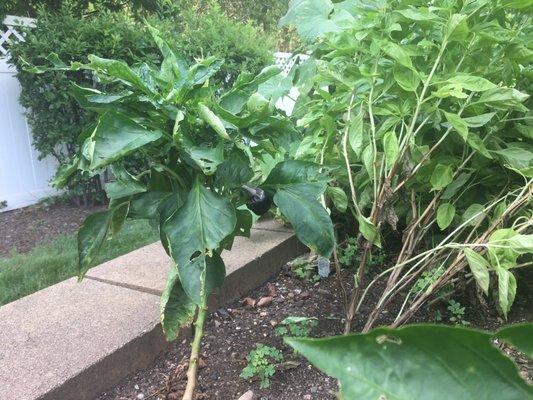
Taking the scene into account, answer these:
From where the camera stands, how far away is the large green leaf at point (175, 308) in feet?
4.42

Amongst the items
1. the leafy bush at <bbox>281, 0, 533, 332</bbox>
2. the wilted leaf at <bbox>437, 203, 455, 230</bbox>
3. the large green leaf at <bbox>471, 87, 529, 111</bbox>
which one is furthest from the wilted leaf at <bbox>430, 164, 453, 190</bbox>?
the large green leaf at <bbox>471, 87, 529, 111</bbox>

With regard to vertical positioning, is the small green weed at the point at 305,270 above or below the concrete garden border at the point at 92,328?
below

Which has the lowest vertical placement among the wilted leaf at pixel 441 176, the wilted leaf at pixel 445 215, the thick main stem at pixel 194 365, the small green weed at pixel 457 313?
the small green weed at pixel 457 313

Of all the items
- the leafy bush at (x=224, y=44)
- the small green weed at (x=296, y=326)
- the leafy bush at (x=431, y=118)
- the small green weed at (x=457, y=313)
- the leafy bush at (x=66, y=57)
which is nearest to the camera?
the leafy bush at (x=431, y=118)

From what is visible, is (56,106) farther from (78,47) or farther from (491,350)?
(491,350)

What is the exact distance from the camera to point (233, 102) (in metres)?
1.38

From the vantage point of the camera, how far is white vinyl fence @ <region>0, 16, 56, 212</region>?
489 cm

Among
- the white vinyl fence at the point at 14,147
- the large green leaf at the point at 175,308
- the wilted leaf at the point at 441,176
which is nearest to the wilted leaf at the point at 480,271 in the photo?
the wilted leaf at the point at 441,176

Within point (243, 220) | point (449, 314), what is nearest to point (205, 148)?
point (243, 220)

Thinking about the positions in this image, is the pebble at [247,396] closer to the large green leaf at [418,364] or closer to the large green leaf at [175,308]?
the large green leaf at [175,308]

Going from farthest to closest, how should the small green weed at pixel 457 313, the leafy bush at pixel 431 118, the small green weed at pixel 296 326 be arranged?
the small green weed at pixel 457 313 → the small green weed at pixel 296 326 → the leafy bush at pixel 431 118

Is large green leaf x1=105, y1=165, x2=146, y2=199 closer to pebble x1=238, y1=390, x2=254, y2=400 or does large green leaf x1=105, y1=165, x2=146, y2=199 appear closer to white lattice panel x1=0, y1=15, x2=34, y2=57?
pebble x1=238, y1=390, x2=254, y2=400

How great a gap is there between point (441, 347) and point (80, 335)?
1.53 meters

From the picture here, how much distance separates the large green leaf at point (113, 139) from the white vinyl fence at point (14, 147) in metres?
4.42
